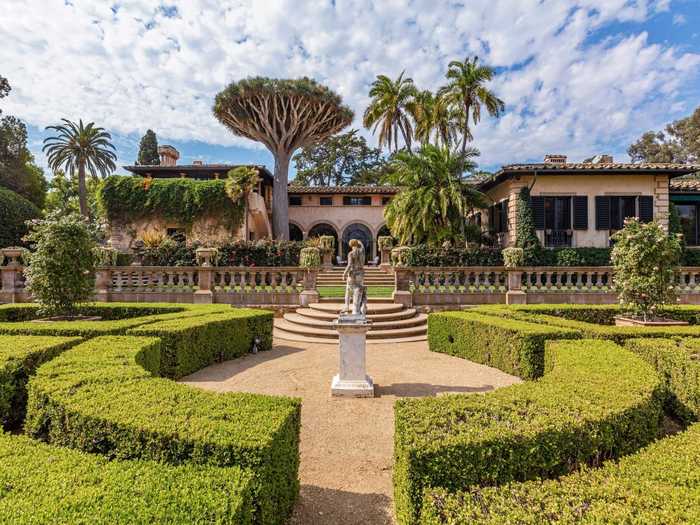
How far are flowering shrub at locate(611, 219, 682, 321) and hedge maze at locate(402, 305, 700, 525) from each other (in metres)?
3.49

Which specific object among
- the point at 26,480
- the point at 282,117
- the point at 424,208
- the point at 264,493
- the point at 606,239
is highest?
the point at 282,117

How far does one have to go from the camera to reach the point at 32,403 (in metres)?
3.78

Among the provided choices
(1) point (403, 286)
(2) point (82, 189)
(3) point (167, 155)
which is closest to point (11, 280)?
(1) point (403, 286)

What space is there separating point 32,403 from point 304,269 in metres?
9.77

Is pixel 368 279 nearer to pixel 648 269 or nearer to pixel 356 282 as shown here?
pixel 356 282

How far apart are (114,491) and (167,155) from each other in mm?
32092

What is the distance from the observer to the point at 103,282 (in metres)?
13.5

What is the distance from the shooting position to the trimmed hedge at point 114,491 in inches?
82.8

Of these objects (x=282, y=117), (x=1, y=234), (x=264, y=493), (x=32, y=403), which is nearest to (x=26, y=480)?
(x=264, y=493)

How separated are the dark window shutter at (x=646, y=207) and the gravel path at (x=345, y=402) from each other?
16.0 metres

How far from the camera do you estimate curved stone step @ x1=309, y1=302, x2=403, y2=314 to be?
1215cm

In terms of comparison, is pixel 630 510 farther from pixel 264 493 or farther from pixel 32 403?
pixel 32 403

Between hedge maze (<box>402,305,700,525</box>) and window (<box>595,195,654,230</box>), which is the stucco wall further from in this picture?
hedge maze (<box>402,305,700,525</box>)

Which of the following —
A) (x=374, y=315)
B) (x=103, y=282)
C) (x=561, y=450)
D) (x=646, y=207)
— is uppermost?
(x=646, y=207)
